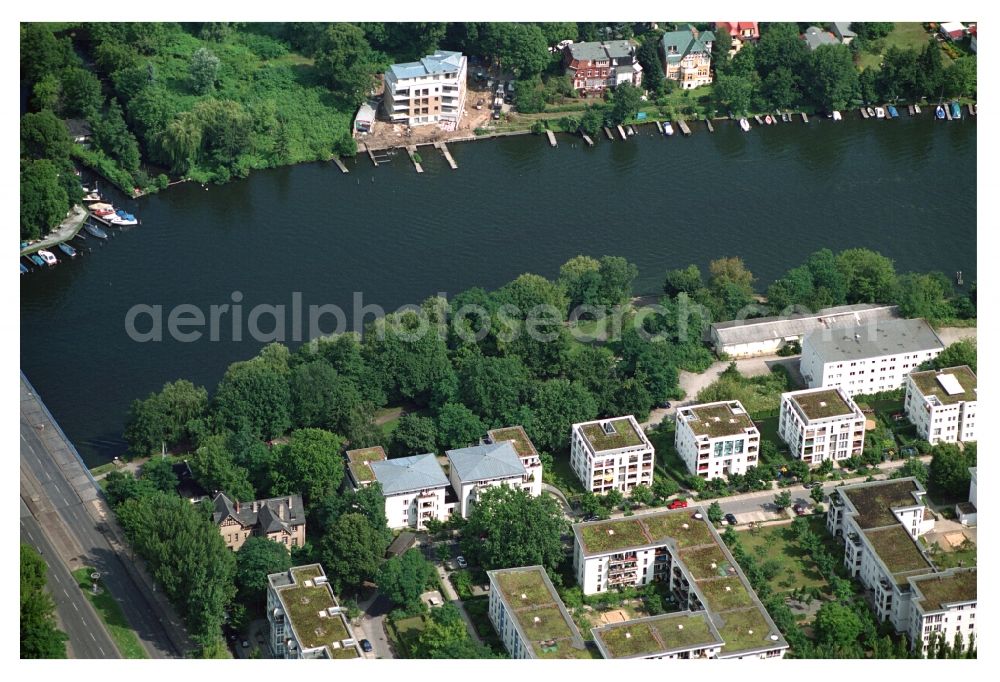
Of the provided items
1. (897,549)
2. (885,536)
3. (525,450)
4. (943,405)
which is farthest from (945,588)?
(525,450)

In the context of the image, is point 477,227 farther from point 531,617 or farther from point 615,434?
point 531,617

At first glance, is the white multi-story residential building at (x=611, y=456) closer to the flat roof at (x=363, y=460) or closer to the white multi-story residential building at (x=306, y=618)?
the flat roof at (x=363, y=460)

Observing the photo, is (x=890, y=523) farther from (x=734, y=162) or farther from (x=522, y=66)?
(x=522, y=66)

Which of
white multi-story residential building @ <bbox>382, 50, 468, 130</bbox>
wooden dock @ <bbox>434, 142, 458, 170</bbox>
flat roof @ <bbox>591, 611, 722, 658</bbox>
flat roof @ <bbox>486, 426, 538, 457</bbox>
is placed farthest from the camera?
white multi-story residential building @ <bbox>382, 50, 468, 130</bbox>

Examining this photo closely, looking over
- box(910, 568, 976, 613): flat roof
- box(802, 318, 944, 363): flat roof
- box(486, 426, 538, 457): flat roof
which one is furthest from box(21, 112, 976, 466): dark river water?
box(910, 568, 976, 613): flat roof

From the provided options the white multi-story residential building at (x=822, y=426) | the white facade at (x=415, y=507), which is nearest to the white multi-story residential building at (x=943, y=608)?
the white multi-story residential building at (x=822, y=426)

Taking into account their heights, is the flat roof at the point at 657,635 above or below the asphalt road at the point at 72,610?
below

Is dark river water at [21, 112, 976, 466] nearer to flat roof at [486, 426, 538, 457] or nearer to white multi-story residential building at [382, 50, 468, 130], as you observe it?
white multi-story residential building at [382, 50, 468, 130]
